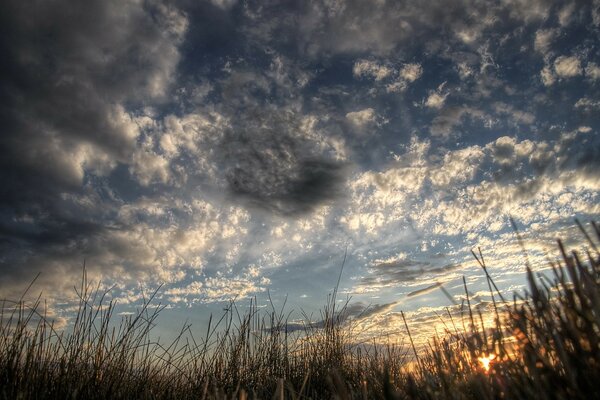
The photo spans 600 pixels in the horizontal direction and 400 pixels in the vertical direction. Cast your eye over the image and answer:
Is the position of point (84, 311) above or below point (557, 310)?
above

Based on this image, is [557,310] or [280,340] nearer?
[557,310]

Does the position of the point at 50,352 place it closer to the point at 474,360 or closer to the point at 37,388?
the point at 37,388

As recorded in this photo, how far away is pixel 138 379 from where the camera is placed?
6422mm

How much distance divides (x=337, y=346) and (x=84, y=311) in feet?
20.2

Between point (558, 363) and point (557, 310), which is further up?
point (557, 310)

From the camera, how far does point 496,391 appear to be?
2.07 metres

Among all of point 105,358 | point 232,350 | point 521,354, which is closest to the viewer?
point 521,354

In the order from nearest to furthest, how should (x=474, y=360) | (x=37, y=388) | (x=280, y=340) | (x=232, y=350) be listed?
(x=474, y=360) → (x=37, y=388) → (x=232, y=350) → (x=280, y=340)

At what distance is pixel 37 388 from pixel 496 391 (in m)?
5.05

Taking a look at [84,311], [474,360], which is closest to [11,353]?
[84,311]

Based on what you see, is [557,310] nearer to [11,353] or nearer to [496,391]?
[496,391]

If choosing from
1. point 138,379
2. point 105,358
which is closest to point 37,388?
point 105,358

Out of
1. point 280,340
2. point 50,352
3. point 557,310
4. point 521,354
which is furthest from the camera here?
point 280,340

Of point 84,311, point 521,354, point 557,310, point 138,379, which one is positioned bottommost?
point 138,379
